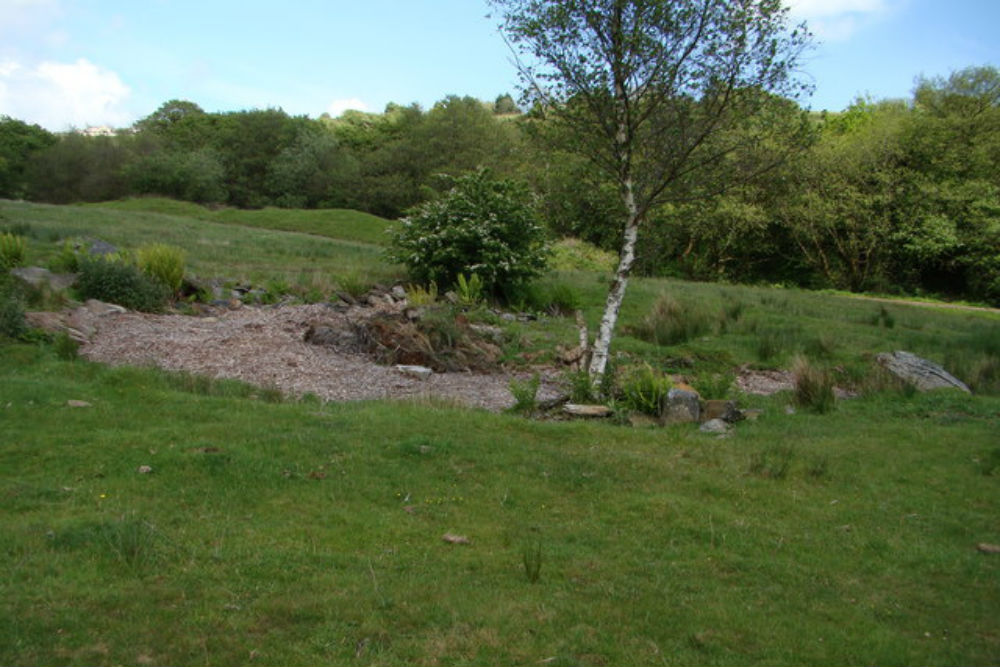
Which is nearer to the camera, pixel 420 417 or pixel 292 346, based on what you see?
pixel 420 417

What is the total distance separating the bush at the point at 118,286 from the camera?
15.5 m

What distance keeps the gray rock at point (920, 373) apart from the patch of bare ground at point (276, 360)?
18.3ft

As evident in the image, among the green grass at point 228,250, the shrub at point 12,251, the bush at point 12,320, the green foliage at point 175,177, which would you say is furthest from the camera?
the green foliage at point 175,177

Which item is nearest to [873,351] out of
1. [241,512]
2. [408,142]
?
[241,512]

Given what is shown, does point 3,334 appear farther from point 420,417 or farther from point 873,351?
point 873,351

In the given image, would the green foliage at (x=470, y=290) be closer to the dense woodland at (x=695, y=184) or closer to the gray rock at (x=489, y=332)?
the gray rock at (x=489, y=332)

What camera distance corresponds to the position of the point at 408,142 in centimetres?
6919

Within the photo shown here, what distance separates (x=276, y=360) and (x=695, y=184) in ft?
22.9

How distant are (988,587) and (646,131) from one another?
295 inches

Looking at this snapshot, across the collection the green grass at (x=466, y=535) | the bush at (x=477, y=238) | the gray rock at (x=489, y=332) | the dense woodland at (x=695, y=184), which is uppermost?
the dense woodland at (x=695, y=184)

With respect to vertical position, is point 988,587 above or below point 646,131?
below

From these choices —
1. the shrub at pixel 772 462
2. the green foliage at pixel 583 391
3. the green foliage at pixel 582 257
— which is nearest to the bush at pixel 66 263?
the green foliage at pixel 583 391

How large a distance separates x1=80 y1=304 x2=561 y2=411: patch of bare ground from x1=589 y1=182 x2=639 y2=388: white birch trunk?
1026mm

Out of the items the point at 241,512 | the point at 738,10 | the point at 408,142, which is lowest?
the point at 241,512
